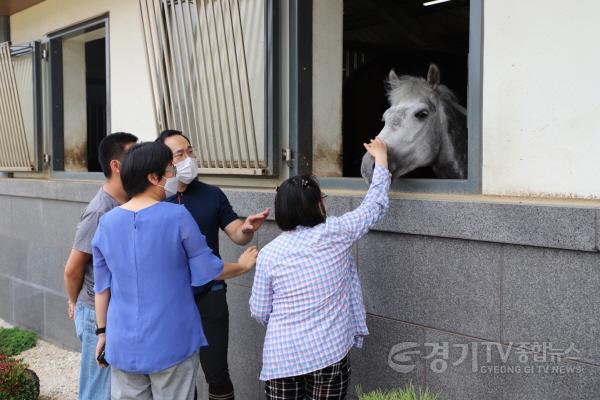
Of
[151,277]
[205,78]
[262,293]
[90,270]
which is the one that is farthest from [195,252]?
[205,78]

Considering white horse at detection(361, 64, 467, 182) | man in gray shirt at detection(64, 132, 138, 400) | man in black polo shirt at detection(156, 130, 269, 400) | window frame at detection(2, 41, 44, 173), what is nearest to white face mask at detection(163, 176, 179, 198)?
man in black polo shirt at detection(156, 130, 269, 400)

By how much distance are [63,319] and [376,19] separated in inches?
185

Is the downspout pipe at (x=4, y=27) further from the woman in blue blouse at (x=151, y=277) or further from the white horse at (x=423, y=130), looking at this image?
the woman in blue blouse at (x=151, y=277)

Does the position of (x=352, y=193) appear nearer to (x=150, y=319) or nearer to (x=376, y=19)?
(x=150, y=319)

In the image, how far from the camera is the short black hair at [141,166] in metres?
2.46

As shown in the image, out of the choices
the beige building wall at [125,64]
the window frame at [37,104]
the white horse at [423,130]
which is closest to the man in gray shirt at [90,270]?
the white horse at [423,130]

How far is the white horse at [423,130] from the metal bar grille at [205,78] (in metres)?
1.05

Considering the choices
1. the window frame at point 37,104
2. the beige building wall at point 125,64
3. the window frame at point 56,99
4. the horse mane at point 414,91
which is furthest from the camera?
the window frame at point 37,104

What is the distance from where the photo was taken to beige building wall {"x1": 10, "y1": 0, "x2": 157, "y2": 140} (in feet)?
17.0

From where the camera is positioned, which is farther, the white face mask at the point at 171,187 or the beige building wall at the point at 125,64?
the beige building wall at the point at 125,64

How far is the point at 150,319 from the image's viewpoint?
244 centimetres

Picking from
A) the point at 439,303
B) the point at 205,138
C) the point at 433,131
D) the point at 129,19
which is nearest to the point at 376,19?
the point at 129,19

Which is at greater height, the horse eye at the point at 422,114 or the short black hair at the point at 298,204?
the horse eye at the point at 422,114

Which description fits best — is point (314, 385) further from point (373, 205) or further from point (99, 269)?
point (99, 269)
